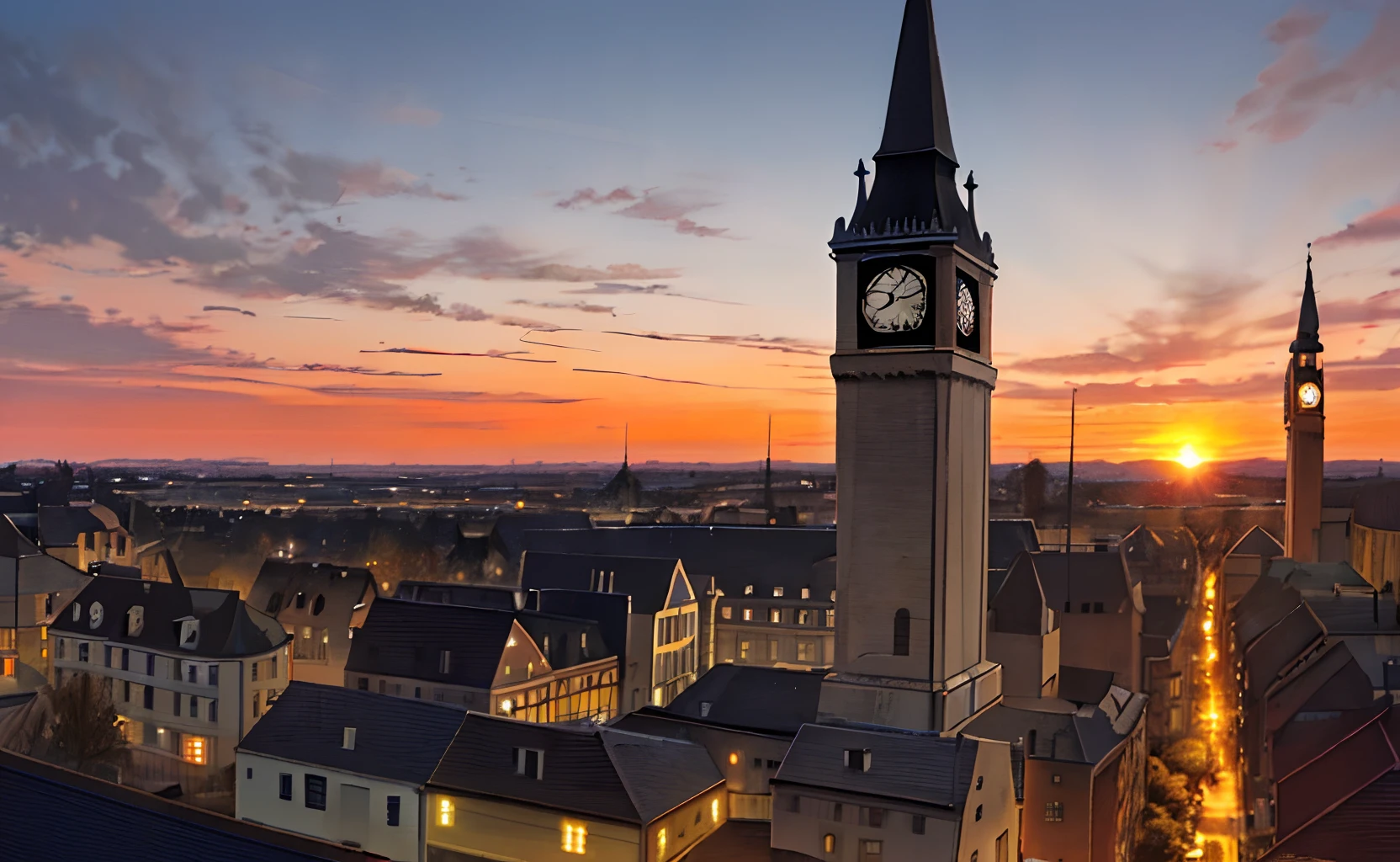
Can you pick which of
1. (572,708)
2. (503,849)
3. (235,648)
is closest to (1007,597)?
(572,708)

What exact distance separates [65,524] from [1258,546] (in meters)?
124

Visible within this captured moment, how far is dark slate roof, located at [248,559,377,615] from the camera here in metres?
78.9

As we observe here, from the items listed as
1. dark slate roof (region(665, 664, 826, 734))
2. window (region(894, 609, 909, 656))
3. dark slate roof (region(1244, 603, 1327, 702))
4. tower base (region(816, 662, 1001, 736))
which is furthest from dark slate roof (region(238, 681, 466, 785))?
dark slate roof (region(1244, 603, 1327, 702))

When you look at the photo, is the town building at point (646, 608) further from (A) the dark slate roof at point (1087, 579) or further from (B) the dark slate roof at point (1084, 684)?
(A) the dark slate roof at point (1087, 579)

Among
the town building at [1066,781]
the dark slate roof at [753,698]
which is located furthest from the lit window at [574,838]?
the town building at [1066,781]

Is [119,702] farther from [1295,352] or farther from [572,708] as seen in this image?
[1295,352]

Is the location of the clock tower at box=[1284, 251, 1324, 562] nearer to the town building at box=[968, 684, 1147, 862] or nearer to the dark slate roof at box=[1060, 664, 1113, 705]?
the dark slate roof at box=[1060, 664, 1113, 705]

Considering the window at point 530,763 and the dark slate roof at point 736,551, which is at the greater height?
the dark slate roof at point 736,551

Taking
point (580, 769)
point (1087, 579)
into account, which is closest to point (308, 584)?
point (580, 769)

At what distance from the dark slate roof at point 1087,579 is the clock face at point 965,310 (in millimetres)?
37353

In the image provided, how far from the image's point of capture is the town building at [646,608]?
245 feet

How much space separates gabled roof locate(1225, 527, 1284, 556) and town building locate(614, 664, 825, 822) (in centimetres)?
8330

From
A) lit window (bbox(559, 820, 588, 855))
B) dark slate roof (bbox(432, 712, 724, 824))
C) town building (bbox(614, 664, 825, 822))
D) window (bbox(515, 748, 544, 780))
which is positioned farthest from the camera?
town building (bbox(614, 664, 825, 822))

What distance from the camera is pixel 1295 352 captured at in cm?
10975
